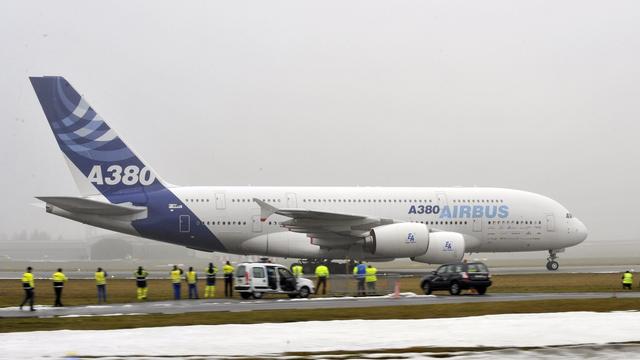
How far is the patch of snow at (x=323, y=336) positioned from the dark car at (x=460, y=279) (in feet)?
37.9

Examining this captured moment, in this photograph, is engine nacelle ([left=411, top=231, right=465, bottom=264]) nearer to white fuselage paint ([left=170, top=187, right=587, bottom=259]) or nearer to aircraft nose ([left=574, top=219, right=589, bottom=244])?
white fuselage paint ([left=170, top=187, right=587, bottom=259])

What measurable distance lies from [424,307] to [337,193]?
74.9 ft

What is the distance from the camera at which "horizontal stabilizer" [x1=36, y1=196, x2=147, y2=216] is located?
44188mm

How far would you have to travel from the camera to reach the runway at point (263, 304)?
86.9 ft

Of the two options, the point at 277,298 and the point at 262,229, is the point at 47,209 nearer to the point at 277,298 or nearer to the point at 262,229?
the point at 262,229

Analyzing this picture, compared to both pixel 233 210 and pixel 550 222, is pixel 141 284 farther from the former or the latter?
pixel 550 222

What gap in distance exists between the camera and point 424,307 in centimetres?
2669

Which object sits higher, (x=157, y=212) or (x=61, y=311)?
(x=157, y=212)

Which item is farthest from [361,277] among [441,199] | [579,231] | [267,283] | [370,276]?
[579,231]

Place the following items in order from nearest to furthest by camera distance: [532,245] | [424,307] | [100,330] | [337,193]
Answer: [100,330] → [424,307] → [337,193] → [532,245]

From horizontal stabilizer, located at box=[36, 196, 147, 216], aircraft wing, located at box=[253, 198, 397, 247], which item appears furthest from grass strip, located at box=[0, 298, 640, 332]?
horizontal stabilizer, located at box=[36, 196, 147, 216]

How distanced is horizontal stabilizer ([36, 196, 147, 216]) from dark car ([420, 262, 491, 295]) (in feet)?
61.8

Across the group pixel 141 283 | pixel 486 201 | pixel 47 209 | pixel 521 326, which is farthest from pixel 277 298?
pixel 486 201

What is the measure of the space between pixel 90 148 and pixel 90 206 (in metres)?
3.93
